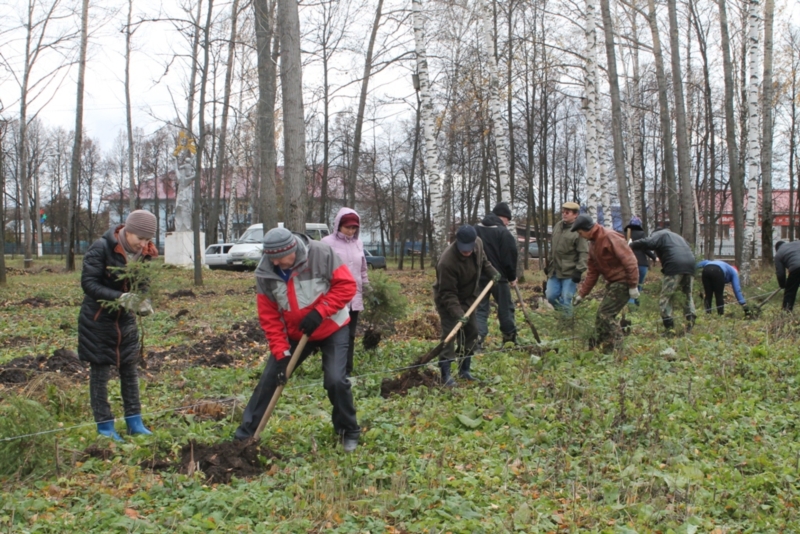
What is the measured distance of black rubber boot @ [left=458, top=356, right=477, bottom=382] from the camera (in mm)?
7011

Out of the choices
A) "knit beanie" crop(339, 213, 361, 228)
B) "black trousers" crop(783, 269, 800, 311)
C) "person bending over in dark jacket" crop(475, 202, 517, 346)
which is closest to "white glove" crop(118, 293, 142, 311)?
"knit beanie" crop(339, 213, 361, 228)

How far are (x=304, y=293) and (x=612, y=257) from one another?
432 centimetres

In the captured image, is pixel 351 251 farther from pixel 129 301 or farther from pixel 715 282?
pixel 715 282

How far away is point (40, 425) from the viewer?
452cm

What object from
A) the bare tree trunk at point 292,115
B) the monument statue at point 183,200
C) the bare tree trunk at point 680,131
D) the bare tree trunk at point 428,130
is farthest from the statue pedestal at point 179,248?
the bare tree trunk at point 680,131

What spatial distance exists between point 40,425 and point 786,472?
4833 mm

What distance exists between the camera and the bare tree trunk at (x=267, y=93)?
1291 cm

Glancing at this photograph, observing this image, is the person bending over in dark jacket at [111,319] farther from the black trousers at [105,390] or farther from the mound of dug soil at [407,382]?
the mound of dug soil at [407,382]

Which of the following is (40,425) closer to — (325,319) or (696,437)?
(325,319)

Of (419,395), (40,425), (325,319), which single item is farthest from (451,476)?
(40,425)

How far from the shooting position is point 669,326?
8969 mm

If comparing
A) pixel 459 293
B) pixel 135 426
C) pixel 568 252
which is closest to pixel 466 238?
pixel 459 293

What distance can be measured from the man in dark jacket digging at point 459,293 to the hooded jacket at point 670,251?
108 inches

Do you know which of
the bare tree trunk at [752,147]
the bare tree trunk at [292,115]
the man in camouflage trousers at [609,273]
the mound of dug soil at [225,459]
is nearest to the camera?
the mound of dug soil at [225,459]
